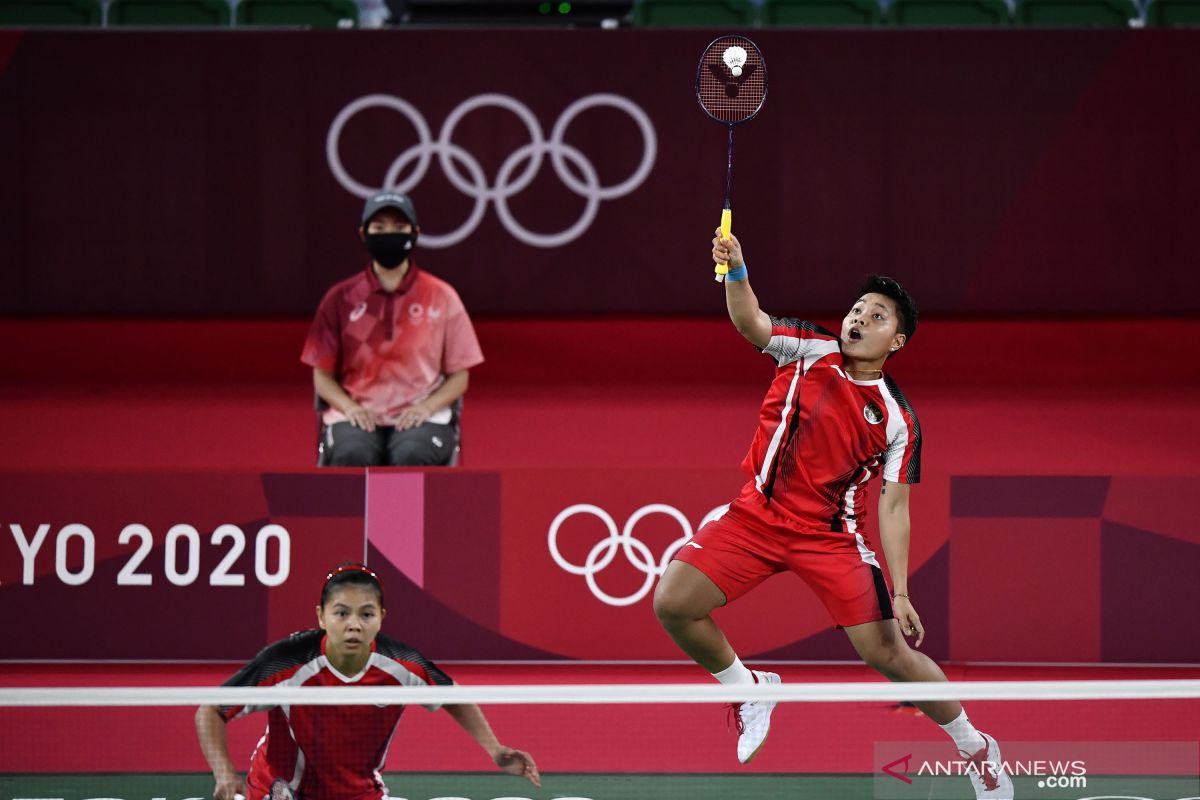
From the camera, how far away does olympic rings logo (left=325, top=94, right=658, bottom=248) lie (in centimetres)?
762

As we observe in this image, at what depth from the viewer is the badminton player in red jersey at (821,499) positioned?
13.5ft

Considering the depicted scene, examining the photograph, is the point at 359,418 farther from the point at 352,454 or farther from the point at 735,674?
the point at 735,674

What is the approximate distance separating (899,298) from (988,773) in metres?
1.39

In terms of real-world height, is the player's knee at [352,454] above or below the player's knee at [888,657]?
above

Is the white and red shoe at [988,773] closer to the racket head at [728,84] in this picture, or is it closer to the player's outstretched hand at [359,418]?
the racket head at [728,84]

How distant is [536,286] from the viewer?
7.77 meters

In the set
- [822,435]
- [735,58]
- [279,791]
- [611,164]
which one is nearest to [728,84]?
[735,58]

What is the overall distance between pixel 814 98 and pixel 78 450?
13.8 ft

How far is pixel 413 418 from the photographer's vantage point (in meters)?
5.59

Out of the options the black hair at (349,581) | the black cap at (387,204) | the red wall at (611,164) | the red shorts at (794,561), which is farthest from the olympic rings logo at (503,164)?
the black hair at (349,581)

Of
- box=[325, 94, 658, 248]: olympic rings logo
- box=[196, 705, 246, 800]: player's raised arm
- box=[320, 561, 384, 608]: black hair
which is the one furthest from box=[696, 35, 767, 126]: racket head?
box=[325, 94, 658, 248]: olympic rings logo

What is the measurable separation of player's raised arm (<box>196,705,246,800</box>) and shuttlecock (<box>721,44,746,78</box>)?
92.0 inches

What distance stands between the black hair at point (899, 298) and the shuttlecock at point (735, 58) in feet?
2.43

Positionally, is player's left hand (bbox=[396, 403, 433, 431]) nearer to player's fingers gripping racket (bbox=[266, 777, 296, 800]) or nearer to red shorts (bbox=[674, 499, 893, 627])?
red shorts (bbox=[674, 499, 893, 627])
